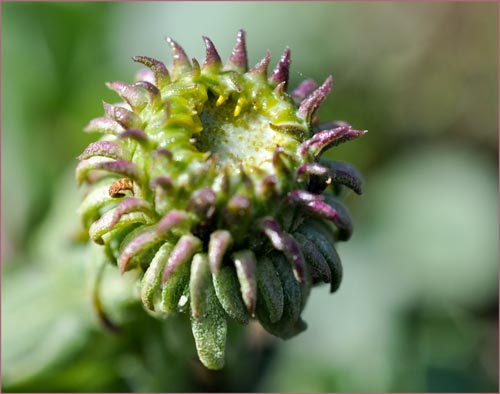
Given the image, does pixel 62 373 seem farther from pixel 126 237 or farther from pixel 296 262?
pixel 296 262

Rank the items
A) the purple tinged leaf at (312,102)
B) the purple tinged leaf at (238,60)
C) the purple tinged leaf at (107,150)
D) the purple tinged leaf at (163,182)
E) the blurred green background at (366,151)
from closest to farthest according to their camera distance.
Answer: the purple tinged leaf at (163,182) → the purple tinged leaf at (107,150) → the purple tinged leaf at (312,102) → the purple tinged leaf at (238,60) → the blurred green background at (366,151)

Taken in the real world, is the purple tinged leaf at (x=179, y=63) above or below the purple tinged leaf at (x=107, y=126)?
above

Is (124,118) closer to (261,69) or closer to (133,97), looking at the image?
(133,97)

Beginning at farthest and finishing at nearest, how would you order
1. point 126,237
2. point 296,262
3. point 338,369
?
point 338,369 < point 126,237 < point 296,262

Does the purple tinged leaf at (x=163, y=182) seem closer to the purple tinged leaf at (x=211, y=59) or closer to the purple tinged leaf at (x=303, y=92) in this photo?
the purple tinged leaf at (x=211, y=59)

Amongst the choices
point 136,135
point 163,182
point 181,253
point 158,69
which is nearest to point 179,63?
point 158,69

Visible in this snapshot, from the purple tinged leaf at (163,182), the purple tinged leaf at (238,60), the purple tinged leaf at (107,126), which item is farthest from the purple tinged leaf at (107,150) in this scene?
the purple tinged leaf at (238,60)

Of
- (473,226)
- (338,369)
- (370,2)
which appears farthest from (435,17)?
(338,369)
